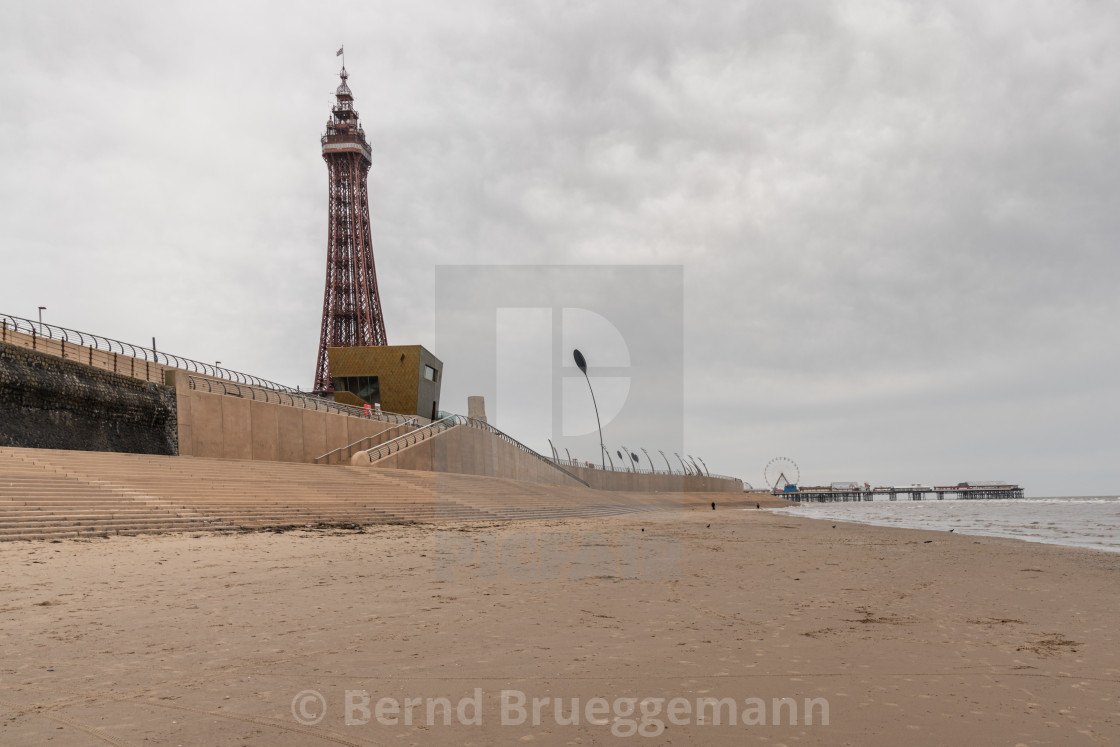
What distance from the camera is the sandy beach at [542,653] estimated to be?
10.5 ft

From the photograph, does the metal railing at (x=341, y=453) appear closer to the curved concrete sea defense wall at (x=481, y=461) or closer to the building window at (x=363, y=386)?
the curved concrete sea defense wall at (x=481, y=461)

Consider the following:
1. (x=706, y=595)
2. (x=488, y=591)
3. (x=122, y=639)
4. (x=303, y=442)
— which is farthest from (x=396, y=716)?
(x=303, y=442)

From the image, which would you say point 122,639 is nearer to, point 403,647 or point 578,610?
point 403,647

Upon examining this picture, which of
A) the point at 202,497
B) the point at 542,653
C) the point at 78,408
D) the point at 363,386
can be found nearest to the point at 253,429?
the point at 78,408

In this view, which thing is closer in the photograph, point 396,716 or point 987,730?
point 987,730

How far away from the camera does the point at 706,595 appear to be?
22.3 feet

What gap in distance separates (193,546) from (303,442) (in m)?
20.8

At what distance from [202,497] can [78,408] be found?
10380mm

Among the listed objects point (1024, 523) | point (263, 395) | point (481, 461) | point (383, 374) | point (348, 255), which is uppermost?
point (348, 255)

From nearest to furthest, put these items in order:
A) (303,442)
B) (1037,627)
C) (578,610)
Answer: (1037,627) < (578,610) < (303,442)

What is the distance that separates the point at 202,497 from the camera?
14.9m

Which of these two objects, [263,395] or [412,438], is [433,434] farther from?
[263,395]

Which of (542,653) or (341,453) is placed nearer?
(542,653)

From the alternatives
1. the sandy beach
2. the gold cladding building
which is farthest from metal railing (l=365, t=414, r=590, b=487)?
the sandy beach
